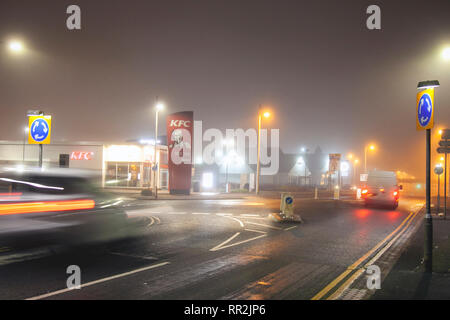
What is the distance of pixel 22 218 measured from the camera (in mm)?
7391

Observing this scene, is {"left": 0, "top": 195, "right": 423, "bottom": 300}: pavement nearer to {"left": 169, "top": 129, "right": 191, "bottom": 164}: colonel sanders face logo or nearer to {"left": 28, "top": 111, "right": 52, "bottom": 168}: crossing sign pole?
{"left": 28, "top": 111, "right": 52, "bottom": 168}: crossing sign pole

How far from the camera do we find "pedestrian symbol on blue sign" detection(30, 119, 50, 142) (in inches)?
576

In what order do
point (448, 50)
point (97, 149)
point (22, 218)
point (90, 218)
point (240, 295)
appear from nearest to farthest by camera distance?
point (240, 295), point (22, 218), point (90, 218), point (448, 50), point (97, 149)

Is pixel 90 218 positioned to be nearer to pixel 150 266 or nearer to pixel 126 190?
pixel 150 266

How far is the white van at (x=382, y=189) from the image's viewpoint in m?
24.1

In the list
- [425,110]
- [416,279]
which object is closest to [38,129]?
[425,110]

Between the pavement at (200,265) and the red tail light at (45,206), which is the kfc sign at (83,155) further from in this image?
the red tail light at (45,206)

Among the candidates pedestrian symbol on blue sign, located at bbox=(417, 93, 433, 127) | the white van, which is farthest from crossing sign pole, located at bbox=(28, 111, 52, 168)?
the white van

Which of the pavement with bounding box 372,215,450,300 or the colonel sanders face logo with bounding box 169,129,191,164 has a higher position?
the colonel sanders face logo with bounding box 169,129,191,164

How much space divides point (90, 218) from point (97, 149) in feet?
107

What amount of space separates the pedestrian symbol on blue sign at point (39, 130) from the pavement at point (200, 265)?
6022 millimetres

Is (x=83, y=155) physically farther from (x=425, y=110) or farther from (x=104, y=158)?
(x=425, y=110)

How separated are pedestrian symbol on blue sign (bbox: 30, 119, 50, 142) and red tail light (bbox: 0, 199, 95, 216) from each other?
7.74 meters
